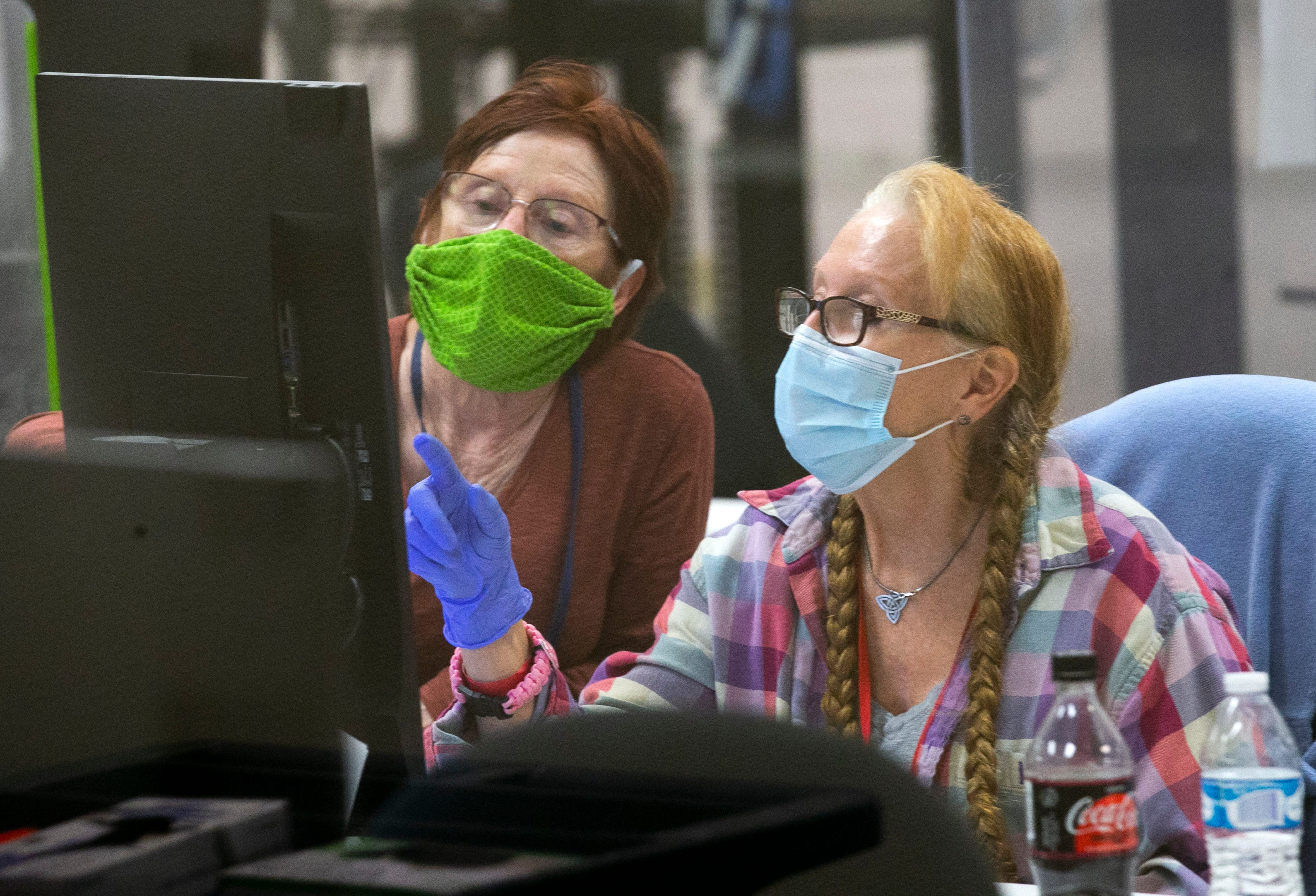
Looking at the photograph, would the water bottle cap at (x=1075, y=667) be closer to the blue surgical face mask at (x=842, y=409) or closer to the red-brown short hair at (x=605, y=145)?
the blue surgical face mask at (x=842, y=409)

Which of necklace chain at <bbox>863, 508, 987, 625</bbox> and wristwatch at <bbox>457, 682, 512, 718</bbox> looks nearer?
necklace chain at <bbox>863, 508, 987, 625</bbox>

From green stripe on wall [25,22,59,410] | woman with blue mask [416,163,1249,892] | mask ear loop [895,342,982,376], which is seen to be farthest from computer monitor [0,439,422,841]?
mask ear loop [895,342,982,376]

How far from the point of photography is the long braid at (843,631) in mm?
1485

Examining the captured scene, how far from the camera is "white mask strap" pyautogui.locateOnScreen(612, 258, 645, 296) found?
5.93ft

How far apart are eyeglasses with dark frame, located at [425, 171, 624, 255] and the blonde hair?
0.40 m

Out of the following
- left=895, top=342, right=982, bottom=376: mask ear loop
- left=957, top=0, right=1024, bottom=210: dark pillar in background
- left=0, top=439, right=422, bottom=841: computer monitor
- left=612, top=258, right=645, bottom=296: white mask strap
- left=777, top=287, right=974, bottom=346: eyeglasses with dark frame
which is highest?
left=957, top=0, right=1024, bottom=210: dark pillar in background

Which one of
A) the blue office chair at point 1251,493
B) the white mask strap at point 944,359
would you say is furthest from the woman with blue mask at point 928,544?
the blue office chair at point 1251,493

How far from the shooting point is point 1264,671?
1509 millimetres

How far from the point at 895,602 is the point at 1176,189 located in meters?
0.83

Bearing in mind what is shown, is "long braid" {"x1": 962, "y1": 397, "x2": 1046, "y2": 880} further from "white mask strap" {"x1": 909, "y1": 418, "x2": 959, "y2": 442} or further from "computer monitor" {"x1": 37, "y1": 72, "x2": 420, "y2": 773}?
"computer monitor" {"x1": 37, "y1": 72, "x2": 420, "y2": 773}

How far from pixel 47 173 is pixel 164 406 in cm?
21

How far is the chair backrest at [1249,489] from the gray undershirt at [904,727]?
389 mm

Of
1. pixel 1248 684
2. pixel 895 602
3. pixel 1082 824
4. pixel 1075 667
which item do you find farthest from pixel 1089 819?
pixel 895 602

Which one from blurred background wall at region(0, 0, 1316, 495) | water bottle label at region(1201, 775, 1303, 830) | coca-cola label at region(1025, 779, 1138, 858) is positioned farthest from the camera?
blurred background wall at region(0, 0, 1316, 495)
